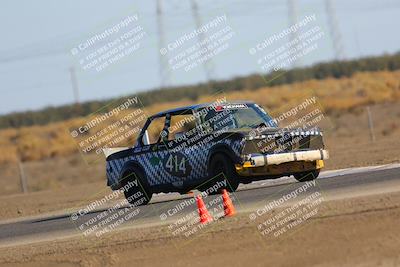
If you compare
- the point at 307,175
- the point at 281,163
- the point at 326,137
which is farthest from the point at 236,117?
the point at 326,137

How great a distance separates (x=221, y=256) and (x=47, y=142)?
1821 inches

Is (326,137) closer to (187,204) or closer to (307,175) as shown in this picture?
(307,175)

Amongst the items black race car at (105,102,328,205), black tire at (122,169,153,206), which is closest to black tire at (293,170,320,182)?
black race car at (105,102,328,205)

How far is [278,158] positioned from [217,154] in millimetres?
997

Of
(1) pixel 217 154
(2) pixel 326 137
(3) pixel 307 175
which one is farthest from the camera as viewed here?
(2) pixel 326 137

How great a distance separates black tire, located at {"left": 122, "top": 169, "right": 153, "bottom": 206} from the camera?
704 inches

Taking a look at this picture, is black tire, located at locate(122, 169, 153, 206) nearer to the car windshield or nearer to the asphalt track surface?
the asphalt track surface

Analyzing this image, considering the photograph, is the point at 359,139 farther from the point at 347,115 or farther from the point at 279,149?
the point at 279,149

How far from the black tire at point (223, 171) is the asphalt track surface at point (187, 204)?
0.27 meters

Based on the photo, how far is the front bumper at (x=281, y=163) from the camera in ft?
51.8

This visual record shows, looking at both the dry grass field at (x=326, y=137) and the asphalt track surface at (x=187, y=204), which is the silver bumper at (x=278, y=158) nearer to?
the asphalt track surface at (x=187, y=204)

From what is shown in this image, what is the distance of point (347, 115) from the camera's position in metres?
44.6

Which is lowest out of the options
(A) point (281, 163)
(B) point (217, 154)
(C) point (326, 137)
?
(C) point (326, 137)

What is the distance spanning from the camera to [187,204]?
16562 mm
